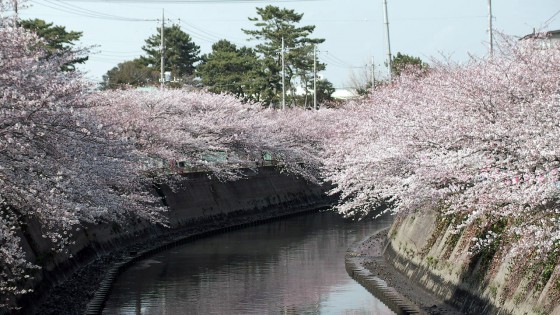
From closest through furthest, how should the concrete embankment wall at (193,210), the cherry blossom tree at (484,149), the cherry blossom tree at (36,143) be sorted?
the cherry blossom tree at (484,149)
the cherry blossom tree at (36,143)
the concrete embankment wall at (193,210)

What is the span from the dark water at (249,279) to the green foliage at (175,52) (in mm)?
53445

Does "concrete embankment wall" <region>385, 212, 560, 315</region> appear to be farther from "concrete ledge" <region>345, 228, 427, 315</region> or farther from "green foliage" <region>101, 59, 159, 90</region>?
"green foliage" <region>101, 59, 159, 90</region>

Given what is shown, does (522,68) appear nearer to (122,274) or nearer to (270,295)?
(270,295)

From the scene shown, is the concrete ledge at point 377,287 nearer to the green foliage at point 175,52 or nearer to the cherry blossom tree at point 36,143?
the cherry blossom tree at point 36,143

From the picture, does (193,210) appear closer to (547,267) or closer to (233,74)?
(547,267)

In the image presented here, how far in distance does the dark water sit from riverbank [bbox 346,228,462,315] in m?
0.33

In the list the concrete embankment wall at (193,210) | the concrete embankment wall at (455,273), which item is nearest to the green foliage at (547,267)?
the concrete embankment wall at (455,273)

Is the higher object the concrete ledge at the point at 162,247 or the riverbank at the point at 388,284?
the concrete ledge at the point at 162,247

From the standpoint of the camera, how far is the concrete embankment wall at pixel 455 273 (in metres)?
17.2

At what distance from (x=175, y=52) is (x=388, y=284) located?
73371 mm

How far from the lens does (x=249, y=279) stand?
2994cm

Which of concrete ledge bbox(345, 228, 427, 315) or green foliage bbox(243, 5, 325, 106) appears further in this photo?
green foliage bbox(243, 5, 325, 106)

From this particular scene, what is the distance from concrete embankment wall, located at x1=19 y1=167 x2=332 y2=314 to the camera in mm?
24766

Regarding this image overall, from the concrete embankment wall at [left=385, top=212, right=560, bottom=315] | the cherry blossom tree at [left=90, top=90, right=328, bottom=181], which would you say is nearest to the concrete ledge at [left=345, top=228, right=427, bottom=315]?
the concrete embankment wall at [left=385, top=212, right=560, bottom=315]
